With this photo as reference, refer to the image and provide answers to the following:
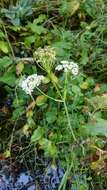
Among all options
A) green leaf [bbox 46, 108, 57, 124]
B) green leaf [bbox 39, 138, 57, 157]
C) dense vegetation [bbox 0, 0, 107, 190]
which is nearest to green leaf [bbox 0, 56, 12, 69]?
dense vegetation [bbox 0, 0, 107, 190]

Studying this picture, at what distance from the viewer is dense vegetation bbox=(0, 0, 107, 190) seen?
6.72 feet

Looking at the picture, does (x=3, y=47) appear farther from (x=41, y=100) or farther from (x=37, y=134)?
(x=37, y=134)

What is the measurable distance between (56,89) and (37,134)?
0.23 meters

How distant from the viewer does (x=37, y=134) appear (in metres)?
2.12

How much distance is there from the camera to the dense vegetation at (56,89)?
2049 mm

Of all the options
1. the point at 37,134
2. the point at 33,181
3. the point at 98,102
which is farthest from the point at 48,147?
the point at 98,102

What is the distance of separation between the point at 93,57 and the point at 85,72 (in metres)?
0.09

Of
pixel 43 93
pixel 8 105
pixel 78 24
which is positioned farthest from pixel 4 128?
pixel 78 24

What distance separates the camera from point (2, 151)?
2.24m

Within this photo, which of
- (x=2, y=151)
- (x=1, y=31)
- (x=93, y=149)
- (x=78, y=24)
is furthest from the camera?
(x=78, y=24)

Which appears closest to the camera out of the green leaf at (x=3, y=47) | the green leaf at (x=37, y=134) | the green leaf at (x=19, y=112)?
the green leaf at (x=37, y=134)

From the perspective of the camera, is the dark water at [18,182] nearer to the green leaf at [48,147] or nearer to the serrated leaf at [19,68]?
the green leaf at [48,147]

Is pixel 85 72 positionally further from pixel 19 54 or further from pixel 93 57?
pixel 19 54

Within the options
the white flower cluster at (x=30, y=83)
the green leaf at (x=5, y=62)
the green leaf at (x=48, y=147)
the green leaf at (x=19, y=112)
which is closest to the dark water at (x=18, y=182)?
the green leaf at (x=48, y=147)
